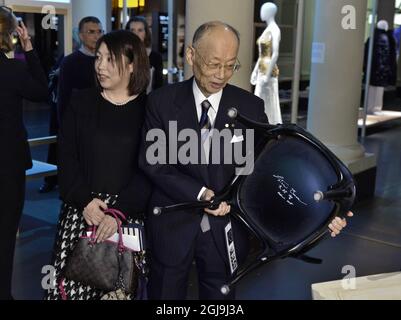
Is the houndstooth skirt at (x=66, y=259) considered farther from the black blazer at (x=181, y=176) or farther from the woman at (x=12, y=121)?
the woman at (x=12, y=121)

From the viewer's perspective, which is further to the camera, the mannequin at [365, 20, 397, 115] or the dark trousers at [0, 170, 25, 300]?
the mannequin at [365, 20, 397, 115]

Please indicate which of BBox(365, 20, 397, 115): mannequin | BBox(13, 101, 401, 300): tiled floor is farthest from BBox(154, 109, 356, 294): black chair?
BBox(365, 20, 397, 115): mannequin

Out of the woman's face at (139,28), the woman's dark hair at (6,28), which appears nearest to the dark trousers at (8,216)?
the woman's dark hair at (6,28)

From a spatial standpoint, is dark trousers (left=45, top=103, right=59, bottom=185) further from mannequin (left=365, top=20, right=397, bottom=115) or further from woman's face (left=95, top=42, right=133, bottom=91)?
mannequin (left=365, top=20, right=397, bottom=115)

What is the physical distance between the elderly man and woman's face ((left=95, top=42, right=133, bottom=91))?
22cm

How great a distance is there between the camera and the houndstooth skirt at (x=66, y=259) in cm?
213

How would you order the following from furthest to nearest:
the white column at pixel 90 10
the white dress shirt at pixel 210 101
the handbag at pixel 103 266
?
the white column at pixel 90 10
the handbag at pixel 103 266
the white dress shirt at pixel 210 101

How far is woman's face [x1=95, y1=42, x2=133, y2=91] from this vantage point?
2100 mm

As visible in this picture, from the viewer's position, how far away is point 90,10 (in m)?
5.46

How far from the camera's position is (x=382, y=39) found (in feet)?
33.3

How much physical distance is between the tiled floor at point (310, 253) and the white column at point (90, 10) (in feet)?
5.61

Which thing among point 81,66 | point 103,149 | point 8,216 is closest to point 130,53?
point 103,149

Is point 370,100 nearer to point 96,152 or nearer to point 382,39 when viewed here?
point 382,39

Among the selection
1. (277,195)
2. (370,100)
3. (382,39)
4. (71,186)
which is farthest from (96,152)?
(370,100)
